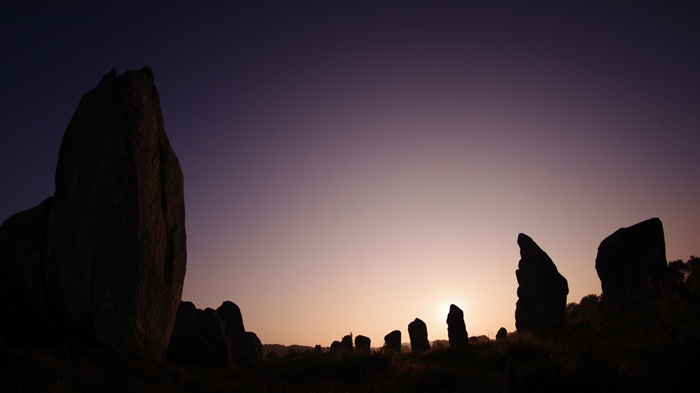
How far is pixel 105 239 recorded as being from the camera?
26.2 ft

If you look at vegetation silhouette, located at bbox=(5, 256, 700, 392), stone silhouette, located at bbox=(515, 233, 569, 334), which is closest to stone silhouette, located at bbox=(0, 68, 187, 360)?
vegetation silhouette, located at bbox=(5, 256, 700, 392)

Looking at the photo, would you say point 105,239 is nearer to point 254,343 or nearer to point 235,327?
point 235,327

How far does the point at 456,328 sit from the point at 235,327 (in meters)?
12.7

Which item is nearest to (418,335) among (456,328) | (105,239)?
(456,328)

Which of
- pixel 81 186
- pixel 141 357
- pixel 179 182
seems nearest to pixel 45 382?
pixel 141 357

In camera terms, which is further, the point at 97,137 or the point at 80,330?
the point at 97,137

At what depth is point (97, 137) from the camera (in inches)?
320

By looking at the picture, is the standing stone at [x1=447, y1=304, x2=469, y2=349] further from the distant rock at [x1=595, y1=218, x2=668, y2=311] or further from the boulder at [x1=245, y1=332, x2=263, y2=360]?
the boulder at [x1=245, y1=332, x2=263, y2=360]

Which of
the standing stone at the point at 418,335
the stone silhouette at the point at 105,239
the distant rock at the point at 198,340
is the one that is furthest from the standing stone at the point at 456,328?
the stone silhouette at the point at 105,239

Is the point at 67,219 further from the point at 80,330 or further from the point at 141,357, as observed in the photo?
the point at 141,357

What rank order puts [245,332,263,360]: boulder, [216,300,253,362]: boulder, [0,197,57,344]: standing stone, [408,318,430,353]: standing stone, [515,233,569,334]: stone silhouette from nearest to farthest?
1. [0,197,57,344]: standing stone
2. [515,233,569,334]: stone silhouette
3. [216,300,253,362]: boulder
4. [408,318,430,353]: standing stone
5. [245,332,263,360]: boulder

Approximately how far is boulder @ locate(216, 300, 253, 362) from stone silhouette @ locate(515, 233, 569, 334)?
1441 cm

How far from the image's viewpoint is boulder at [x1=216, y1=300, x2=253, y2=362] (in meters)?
20.2

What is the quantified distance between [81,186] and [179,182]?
2.84m
